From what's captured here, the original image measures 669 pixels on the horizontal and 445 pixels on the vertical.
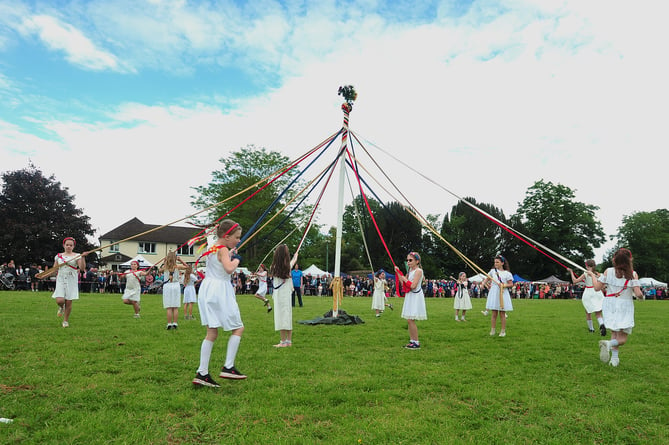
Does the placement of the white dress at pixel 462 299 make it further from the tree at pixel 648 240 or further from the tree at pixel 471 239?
the tree at pixel 648 240

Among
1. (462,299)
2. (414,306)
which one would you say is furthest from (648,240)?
(414,306)

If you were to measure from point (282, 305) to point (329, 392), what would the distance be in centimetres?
370

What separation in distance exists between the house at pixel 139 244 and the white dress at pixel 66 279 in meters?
49.0

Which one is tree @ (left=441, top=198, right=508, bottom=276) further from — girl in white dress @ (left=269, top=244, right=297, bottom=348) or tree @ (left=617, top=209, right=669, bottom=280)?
girl in white dress @ (left=269, top=244, right=297, bottom=348)

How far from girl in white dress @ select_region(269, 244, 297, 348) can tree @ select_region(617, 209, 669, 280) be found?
68.3 meters

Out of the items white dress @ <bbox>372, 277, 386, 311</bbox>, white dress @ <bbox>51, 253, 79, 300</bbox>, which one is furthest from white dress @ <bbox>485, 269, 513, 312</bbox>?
white dress @ <bbox>51, 253, 79, 300</bbox>

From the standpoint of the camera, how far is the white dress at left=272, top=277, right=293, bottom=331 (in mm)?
8695

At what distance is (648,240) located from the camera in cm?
6297

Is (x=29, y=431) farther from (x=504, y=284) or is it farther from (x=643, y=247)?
(x=643, y=247)

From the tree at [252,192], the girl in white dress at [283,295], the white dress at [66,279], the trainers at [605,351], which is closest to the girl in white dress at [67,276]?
the white dress at [66,279]

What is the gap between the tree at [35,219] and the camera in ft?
122

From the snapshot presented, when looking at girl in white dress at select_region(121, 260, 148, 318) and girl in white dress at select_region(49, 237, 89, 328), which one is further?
girl in white dress at select_region(121, 260, 148, 318)

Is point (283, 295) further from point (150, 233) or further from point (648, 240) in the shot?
point (648, 240)

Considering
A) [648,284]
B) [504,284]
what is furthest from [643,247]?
[504,284]
